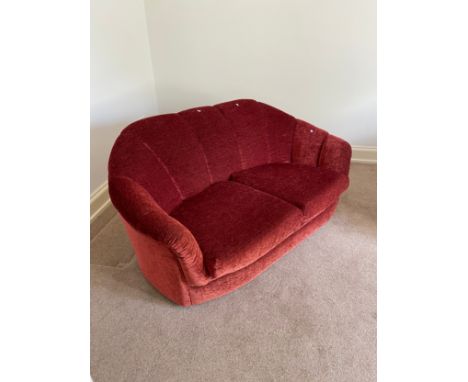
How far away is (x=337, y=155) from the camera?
2320mm

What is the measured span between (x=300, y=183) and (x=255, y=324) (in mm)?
865

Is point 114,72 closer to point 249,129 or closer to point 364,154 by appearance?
point 249,129

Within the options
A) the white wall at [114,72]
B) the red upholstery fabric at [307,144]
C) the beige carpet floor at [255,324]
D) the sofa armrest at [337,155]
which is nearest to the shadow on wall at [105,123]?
the white wall at [114,72]

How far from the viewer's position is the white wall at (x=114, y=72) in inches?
101

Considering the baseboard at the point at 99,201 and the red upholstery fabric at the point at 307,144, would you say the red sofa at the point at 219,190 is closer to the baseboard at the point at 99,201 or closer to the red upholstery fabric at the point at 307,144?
the red upholstery fabric at the point at 307,144

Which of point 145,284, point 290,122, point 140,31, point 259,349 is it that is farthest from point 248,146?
point 140,31

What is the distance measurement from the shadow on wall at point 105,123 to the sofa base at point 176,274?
103 centimetres

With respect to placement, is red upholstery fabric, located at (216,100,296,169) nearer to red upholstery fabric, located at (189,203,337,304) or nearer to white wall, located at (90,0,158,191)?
red upholstery fabric, located at (189,203,337,304)

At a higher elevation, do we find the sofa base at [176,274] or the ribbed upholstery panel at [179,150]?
the ribbed upholstery panel at [179,150]

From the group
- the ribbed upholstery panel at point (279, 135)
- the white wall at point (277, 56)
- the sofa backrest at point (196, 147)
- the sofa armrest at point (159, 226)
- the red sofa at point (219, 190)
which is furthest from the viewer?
the white wall at point (277, 56)
